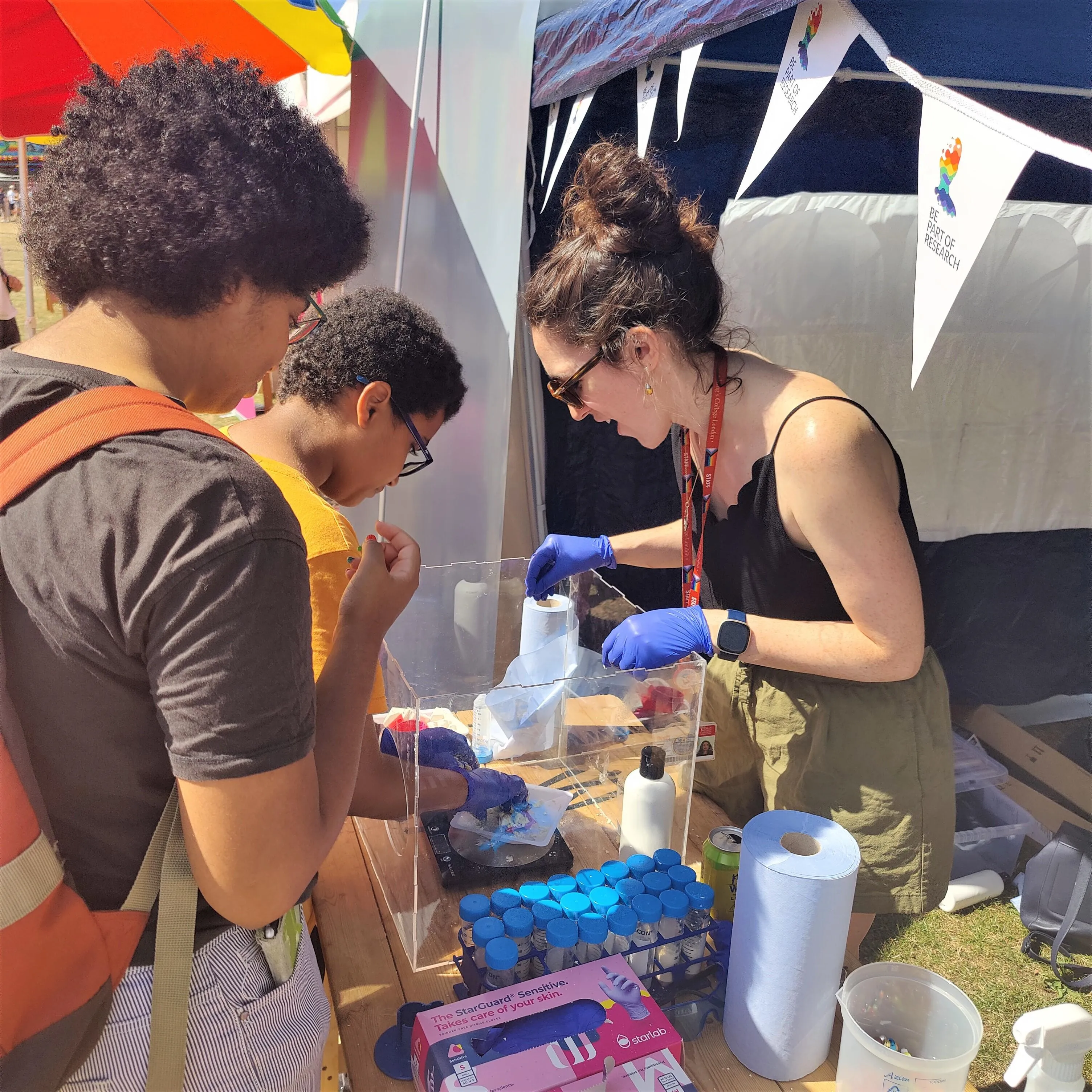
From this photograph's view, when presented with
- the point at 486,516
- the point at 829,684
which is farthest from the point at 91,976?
the point at 486,516

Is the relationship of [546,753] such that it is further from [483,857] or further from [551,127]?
[551,127]

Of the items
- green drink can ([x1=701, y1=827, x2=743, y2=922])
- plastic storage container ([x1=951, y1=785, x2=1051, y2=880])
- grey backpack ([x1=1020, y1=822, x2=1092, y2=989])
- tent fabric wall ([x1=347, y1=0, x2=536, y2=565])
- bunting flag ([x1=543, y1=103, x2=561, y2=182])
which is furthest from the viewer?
tent fabric wall ([x1=347, y1=0, x2=536, y2=565])

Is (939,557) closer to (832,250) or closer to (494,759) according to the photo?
(832,250)

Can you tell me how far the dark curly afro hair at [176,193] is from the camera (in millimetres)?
800

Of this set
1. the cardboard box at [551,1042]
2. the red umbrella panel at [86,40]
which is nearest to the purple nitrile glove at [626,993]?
the cardboard box at [551,1042]

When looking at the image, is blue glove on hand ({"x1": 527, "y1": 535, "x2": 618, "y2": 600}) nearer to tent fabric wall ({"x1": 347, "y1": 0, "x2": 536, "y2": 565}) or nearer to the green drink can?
the green drink can

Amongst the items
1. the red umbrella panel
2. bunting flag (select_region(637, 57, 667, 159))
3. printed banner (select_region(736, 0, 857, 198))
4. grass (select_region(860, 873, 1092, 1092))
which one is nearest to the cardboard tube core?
printed banner (select_region(736, 0, 857, 198))

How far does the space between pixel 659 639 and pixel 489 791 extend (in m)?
0.41

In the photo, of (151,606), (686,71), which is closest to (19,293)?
(686,71)

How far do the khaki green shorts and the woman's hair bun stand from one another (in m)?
0.87

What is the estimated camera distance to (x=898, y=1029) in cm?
106

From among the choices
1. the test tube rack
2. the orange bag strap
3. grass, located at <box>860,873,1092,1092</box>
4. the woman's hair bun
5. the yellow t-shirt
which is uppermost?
the woman's hair bun

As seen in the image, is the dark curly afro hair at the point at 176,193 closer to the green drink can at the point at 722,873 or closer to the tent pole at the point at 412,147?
the green drink can at the point at 722,873

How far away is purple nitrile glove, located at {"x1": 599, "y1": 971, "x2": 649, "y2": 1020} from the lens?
99 cm
